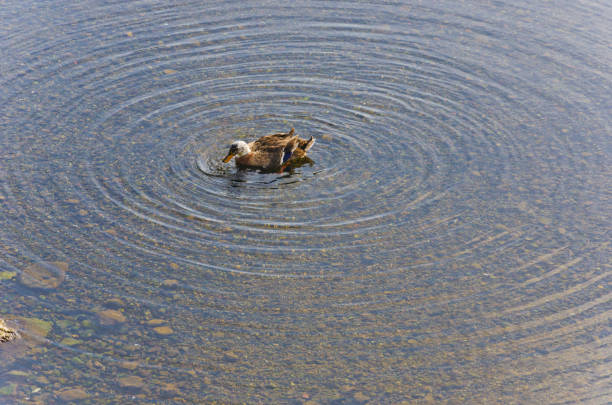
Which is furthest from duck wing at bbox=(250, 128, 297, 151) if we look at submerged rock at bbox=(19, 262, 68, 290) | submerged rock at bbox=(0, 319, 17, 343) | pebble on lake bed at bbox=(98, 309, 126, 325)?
submerged rock at bbox=(0, 319, 17, 343)

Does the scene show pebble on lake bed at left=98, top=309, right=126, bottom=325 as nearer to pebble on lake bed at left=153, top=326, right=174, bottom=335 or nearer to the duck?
pebble on lake bed at left=153, top=326, right=174, bottom=335

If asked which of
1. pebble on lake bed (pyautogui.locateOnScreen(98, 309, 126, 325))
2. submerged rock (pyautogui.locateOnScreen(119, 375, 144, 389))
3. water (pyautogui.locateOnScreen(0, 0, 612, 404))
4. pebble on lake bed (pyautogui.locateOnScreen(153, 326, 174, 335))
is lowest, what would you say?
submerged rock (pyautogui.locateOnScreen(119, 375, 144, 389))

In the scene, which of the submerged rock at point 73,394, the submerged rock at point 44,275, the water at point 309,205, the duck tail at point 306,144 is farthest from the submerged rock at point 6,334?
the duck tail at point 306,144

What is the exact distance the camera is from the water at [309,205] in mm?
7613

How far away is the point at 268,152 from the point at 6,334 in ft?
16.6

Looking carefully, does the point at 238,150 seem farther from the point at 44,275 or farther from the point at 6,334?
the point at 6,334

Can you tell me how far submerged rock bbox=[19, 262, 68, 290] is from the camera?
852 centimetres

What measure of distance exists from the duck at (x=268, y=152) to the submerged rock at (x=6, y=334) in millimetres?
4539

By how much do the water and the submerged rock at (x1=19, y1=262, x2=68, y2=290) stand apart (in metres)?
0.03

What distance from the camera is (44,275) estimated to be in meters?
8.66

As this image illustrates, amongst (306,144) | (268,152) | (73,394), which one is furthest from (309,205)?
(73,394)

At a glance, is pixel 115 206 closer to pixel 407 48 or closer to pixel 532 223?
pixel 532 223

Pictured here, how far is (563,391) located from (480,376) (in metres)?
0.87

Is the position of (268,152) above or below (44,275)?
above
